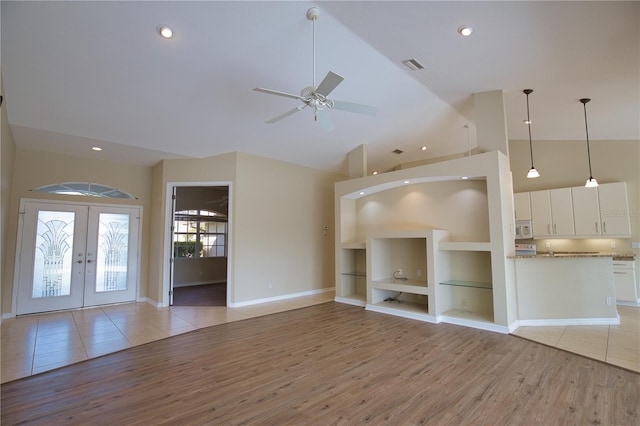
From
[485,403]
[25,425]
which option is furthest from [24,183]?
[485,403]

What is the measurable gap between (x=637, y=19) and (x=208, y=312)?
696cm

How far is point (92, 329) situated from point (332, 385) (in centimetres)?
399

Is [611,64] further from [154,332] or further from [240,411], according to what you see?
[154,332]

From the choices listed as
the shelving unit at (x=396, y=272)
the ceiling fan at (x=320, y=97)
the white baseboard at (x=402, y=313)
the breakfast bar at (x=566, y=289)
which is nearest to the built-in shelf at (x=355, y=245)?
the shelving unit at (x=396, y=272)

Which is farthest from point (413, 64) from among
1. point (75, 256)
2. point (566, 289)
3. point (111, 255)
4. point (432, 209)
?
point (75, 256)

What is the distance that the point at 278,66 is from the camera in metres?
4.04

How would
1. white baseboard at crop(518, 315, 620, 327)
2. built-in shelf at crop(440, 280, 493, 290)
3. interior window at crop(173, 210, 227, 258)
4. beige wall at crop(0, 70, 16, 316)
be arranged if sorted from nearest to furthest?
beige wall at crop(0, 70, 16, 316)
white baseboard at crop(518, 315, 620, 327)
built-in shelf at crop(440, 280, 493, 290)
interior window at crop(173, 210, 227, 258)

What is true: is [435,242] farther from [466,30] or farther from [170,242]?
[170,242]

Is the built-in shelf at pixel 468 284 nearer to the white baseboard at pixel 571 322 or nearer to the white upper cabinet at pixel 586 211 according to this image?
the white baseboard at pixel 571 322

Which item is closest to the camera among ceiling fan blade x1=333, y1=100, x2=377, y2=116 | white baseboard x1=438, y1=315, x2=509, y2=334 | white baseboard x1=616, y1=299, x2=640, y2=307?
ceiling fan blade x1=333, y1=100, x2=377, y2=116

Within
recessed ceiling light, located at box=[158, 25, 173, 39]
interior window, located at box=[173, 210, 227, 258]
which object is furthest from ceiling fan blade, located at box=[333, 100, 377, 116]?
interior window, located at box=[173, 210, 227, 258]

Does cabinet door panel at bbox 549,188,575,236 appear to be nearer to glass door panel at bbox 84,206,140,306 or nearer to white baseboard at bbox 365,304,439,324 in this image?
white baseboard at bbox 365,304,439,324

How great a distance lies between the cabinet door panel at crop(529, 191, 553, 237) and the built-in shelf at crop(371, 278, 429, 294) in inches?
124

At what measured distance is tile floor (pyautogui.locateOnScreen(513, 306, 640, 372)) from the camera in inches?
134
